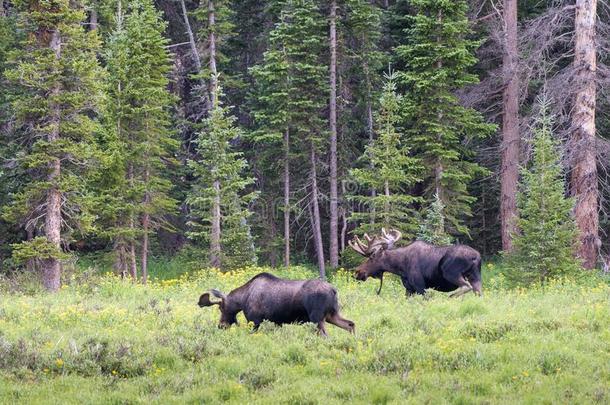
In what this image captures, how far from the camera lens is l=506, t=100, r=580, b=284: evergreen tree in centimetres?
2247

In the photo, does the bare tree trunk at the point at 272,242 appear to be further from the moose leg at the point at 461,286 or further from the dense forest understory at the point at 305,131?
the moose leg at the point at 461,286

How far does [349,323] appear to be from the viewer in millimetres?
13703

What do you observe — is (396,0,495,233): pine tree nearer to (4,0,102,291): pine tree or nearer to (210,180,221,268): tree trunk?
(210,180,221,268): tree trunk

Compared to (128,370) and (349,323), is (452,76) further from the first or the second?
(128,370)

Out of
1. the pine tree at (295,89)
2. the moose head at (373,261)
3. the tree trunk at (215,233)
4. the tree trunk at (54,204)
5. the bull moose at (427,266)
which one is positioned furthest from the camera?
the pine tree at (295,89)

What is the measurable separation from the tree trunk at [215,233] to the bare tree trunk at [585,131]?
11645 mm

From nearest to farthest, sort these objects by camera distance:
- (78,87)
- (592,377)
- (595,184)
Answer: (592,377) < (78,87) < (595,184)

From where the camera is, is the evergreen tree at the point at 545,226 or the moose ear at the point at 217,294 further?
the evergreen tree at the point at 545,226

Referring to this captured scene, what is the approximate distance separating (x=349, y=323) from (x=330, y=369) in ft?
7.02

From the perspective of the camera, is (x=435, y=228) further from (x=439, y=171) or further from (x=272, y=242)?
(x=272, y=242)

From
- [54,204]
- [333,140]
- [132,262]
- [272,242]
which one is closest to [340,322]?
[54,204]

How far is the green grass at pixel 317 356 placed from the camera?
35.0 feet

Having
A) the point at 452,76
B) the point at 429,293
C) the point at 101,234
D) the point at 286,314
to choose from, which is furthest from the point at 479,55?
the point at 286,314

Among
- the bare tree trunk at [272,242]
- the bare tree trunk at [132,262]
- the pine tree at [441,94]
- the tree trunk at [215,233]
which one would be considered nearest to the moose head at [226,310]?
the tree trunk at [215,233]
